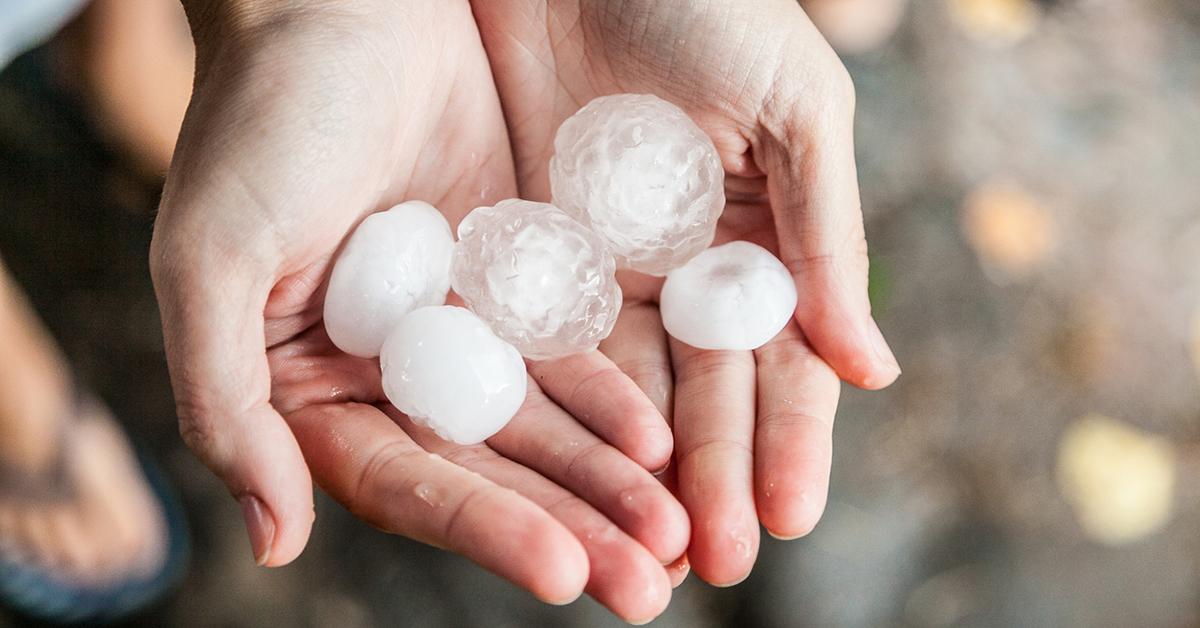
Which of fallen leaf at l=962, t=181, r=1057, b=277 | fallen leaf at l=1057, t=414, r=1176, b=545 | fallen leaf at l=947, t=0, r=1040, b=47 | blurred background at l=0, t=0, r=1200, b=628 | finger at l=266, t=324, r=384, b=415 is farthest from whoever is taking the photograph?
fallen leaf at l=947, t=0, r=1040, b=47

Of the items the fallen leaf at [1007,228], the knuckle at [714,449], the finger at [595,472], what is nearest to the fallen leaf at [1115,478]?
the fallen leaf at [1007,228]

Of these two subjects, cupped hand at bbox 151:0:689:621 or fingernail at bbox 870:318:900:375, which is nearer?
cupped hand at bbox 151:0:689:621

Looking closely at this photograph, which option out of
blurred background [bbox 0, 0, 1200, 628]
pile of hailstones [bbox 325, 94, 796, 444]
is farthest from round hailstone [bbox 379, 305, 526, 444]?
blurred background [bbox 0, 0, 1200, 628]

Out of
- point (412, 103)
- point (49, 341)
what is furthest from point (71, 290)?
point (412, 103)

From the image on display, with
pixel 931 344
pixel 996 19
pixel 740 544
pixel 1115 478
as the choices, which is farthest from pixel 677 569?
pixel 996 19

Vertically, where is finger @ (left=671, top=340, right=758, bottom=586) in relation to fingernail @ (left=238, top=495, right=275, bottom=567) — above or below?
below

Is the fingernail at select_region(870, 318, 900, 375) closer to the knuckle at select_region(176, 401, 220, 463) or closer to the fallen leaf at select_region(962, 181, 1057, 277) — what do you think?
the knuckle at select_region(176, 401, 220, 463)
